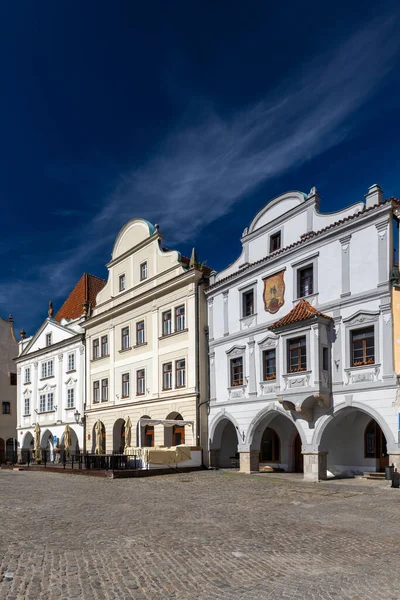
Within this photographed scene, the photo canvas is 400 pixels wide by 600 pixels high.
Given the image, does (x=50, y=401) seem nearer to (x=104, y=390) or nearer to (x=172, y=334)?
(x=104, y=390)

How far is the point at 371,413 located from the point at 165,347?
14292 millimetres

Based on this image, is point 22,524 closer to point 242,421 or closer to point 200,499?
point 200,499

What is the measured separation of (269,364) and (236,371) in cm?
250

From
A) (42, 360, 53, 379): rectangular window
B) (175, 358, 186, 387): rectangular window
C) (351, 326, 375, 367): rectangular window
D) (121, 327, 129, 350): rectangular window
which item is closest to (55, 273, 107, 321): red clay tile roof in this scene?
(42, 360, 53, 379): rectangular window

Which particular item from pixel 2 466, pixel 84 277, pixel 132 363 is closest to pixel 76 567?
pixel 132 363

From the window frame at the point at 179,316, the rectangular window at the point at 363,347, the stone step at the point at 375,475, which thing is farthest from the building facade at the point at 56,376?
the rectangular window at the point at 363,347

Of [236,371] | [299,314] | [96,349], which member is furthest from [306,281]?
[96,349]

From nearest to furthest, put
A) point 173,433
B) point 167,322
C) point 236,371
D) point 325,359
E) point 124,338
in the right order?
1. point 325,359
2. point 236,371
3. point 173,433
4. point 167,322
5. point 124,338

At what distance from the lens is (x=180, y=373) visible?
30734mm

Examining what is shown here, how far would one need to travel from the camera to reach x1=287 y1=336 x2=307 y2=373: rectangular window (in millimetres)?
22938

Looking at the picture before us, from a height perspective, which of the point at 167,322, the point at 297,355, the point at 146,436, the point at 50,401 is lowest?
the point at 146,436

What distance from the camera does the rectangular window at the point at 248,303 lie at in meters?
27.4

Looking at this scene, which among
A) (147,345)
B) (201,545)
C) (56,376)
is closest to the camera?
(201,545)

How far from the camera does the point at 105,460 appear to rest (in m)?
26.8
